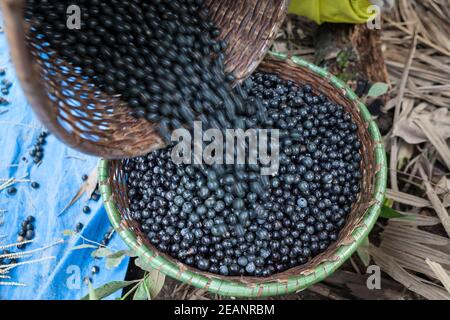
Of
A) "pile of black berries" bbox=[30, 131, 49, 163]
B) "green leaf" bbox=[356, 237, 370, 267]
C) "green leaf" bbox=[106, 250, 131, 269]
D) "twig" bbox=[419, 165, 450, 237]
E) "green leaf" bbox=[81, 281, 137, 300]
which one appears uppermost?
"twig" bbox=[419, 165, 450, 237]

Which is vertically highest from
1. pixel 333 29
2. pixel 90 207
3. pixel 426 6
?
pixel 426 6

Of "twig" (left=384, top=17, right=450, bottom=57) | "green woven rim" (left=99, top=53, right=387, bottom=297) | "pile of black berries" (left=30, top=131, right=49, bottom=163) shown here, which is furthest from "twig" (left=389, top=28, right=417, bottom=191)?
"pile of black berries" (left=30, top=131, right=49, bottom=163)

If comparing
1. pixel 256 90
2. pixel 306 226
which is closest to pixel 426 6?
pixel 256 90

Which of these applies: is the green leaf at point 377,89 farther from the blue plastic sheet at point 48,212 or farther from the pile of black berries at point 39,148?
the pile of black berries at point 39,148

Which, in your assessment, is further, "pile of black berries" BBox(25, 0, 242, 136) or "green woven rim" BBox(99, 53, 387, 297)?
"pile of black berries" BBox(25, 0, 242, 136)

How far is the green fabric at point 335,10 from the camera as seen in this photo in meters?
1.88

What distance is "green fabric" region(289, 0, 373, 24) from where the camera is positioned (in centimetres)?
188

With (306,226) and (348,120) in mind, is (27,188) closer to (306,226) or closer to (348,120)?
(306,226)

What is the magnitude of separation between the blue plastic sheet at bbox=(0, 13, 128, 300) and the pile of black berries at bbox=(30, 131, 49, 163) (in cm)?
2

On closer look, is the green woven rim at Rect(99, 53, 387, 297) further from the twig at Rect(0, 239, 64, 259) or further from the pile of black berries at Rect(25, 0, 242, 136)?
the twig at Rect(0, 239, 64, 259)

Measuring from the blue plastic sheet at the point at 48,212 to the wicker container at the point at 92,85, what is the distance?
0.59 metres

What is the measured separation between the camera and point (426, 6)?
7.54 feet
